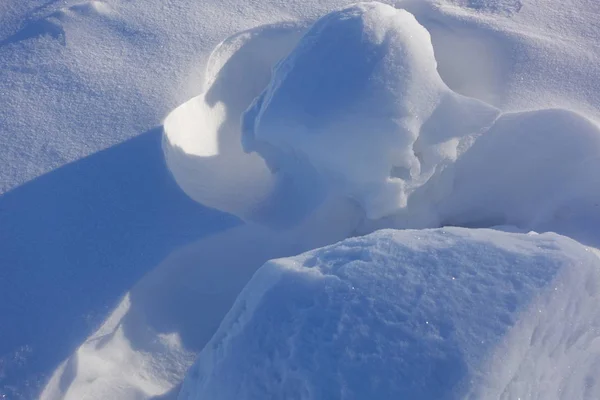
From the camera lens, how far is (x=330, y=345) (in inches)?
48.5

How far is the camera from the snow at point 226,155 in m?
1.65

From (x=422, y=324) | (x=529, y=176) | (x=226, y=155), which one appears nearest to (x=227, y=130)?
(x=226, y=155)

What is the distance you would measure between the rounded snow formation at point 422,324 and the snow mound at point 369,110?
1.17ft

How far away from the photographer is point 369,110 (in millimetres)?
1675

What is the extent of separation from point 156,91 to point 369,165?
813 millimetres

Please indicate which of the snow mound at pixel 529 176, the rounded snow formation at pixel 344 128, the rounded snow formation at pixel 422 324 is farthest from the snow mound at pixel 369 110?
the rounded snow formation at pixel 422 324

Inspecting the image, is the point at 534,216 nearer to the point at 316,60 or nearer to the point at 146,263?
the point at 316,60

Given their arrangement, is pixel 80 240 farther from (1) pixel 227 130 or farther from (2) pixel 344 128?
(2) pixel 344 128

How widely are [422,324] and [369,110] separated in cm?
69

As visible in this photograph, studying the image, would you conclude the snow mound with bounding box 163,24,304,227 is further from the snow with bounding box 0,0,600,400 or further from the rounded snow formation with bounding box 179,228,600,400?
the rounded snow formation with bounding box 179,228,600,400

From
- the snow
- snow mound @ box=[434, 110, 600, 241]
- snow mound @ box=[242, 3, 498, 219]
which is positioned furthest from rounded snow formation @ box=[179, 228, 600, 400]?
snow mound @ box=[434, 110, 600, 241]

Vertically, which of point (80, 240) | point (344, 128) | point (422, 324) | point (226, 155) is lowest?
point (80, 240)

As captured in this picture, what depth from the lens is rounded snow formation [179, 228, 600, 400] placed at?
3.83 ft

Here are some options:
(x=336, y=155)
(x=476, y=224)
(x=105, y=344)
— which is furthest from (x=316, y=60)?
(x=105, y=344)
